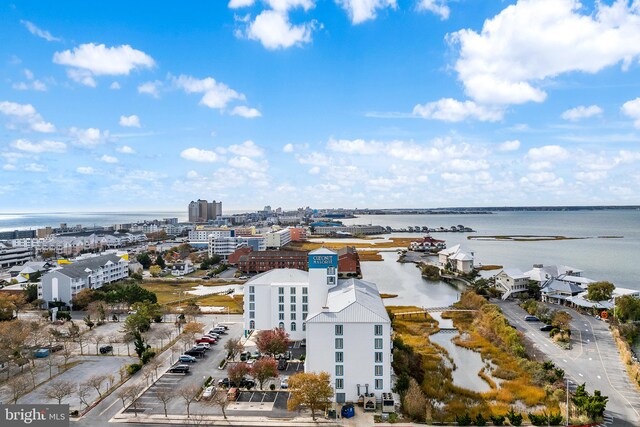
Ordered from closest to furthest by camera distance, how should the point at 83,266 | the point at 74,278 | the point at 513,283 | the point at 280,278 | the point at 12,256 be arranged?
the point at 280,278, the point at 74,278, the point at 513,283, the point at 83,266, the point at 12,256

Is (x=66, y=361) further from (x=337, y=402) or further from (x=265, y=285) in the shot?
(x=337, y=402)

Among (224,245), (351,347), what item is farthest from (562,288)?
(224,245)

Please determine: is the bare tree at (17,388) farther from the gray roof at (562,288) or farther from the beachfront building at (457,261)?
the beachfront building at (457,261)

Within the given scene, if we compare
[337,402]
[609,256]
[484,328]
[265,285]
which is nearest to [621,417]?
[337,402]

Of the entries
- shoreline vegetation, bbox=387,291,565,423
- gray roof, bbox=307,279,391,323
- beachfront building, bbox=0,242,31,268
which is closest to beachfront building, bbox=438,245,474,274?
→ shoreline vegetation, bbox=387,291,565,423

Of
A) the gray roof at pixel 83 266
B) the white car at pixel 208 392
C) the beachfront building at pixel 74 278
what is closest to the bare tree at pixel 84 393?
the white car at pixel 208 392
